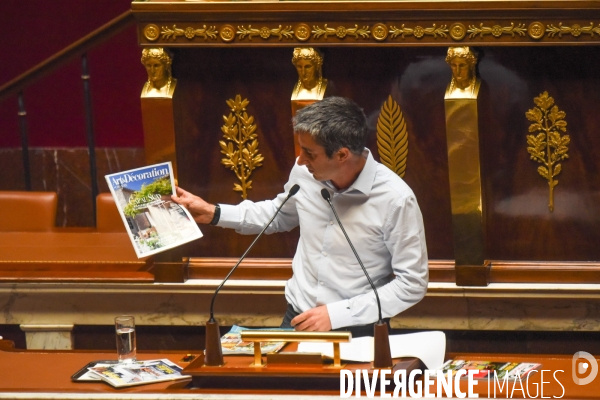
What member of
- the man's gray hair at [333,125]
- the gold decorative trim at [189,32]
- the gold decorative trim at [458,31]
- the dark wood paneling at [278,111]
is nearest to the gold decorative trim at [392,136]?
the dark wood paneling at [278,111]

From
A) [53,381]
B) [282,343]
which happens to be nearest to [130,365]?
[53,381]

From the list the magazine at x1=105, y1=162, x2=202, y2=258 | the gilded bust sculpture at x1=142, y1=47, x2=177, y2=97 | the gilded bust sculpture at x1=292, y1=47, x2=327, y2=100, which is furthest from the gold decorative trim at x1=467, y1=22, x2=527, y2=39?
the magazine at x1=105, y1=162, x2=202, y2=258

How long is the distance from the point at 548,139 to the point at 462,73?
0.42 metres

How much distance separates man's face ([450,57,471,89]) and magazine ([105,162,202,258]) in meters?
1.18

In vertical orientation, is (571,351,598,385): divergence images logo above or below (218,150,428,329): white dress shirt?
below

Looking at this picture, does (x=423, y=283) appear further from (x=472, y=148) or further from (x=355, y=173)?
(x=472, y=148)

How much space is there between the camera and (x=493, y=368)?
2.89 metres

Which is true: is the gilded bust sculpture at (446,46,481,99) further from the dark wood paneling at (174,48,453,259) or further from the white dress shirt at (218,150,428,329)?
the white dress shirt at (218,150,428,329)

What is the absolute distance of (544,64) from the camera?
13.1 feet

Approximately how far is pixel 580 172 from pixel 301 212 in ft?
4.10

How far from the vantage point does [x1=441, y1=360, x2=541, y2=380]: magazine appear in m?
2.83

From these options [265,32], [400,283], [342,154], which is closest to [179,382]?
[400,283]

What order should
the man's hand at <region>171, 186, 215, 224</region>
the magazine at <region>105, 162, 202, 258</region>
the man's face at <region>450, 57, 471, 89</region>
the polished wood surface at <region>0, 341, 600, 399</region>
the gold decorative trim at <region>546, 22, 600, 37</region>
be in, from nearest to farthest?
the polished wood surface at <region>0, 341, 600, 399</region>, the magazine at <region>105, 162, 202, 258</region>, the man's hand at <region>171, 186, 215, 224</region>, the gold decorative trim at <region>546, 22, 600, 37</region>, the man's face at <region>450, 57, 471, 89</region>

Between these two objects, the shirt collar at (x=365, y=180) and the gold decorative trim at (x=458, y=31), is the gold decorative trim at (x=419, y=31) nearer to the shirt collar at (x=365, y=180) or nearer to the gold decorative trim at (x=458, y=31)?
the gold decorative trim at (x=458, y=31)
